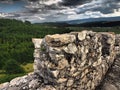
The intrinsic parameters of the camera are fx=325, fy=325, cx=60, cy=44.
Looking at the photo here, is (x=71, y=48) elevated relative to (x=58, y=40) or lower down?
lower down

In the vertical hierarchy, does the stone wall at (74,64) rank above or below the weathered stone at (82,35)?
below

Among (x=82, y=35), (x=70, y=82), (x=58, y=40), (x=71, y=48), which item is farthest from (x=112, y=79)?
(x=58, y=40)

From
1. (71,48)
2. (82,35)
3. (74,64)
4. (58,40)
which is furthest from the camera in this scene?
(82,35)

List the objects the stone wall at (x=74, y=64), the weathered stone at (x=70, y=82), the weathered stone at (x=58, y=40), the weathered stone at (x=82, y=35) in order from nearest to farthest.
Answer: the stone wall at (x=74, y=64) < the weathered stone at (x=58, y=40) < the weathered stone at (x=70, y=82) < the weathered stone at (x=82, y=35)

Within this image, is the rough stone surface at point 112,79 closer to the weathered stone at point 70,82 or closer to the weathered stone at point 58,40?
the weathered stone at point 70,82

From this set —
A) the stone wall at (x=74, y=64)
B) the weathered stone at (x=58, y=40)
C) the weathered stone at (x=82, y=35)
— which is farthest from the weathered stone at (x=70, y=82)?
the weathered stone at (x=82, y=35)

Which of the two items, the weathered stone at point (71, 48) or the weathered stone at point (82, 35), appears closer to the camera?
the weathered stone at point (71, 48)

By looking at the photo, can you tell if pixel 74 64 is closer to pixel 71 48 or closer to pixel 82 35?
pixel 71 48

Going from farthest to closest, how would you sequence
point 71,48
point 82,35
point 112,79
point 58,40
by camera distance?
point 112,79 < point 82,35 < point 71,48 < point 58,40

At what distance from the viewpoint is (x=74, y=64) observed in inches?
1088

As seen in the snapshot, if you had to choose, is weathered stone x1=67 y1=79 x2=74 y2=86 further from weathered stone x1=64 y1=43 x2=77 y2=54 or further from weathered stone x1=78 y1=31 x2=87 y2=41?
weathered stone x1=78 y1=31 x2=87 y2=41

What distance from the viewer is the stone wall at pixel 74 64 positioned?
2691cm

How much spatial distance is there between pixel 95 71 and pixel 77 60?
294cm

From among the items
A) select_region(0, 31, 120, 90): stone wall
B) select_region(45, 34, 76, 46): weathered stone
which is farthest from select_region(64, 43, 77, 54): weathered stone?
select_region(45, 34, 76, 46): weathered stone
